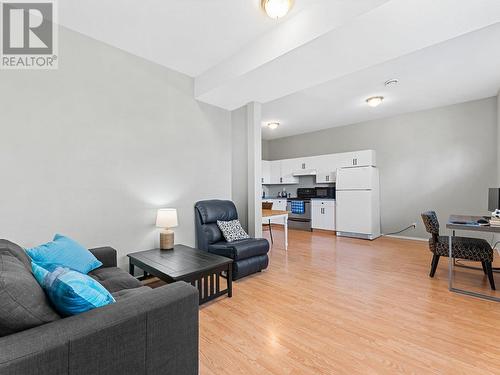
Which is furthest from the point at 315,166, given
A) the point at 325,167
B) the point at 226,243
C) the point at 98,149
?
the point at 98,149

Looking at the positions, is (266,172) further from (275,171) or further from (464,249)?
(464,249)

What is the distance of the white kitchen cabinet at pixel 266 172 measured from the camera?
730cm

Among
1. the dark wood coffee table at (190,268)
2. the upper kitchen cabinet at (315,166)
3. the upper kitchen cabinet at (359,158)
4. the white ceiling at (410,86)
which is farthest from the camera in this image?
the upper kitchen cabinet at (315,166)

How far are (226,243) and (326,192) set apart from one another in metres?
3.89

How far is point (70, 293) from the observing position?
100 cm

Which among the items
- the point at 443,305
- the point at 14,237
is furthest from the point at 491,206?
the point at 14,237

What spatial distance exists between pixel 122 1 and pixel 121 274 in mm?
2455

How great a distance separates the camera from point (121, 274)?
80.0 inches

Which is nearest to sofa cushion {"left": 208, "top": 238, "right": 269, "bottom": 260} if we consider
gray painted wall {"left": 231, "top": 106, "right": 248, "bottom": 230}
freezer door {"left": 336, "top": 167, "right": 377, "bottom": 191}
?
gray painted wall {"left": 231, "top": 106, "right": 248, "bottom": 230}

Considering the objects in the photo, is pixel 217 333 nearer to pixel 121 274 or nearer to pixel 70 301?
pixel 121 274

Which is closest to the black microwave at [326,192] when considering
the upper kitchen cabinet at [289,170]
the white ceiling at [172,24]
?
the upper kitchen cabinet at [289,170]

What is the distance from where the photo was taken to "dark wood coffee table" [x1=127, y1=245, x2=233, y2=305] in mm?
2150

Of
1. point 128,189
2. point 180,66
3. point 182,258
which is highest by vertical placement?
point 180,66

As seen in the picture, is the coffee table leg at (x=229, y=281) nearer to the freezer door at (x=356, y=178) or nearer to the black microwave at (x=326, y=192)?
the freezer door at (x=356, y=178)
